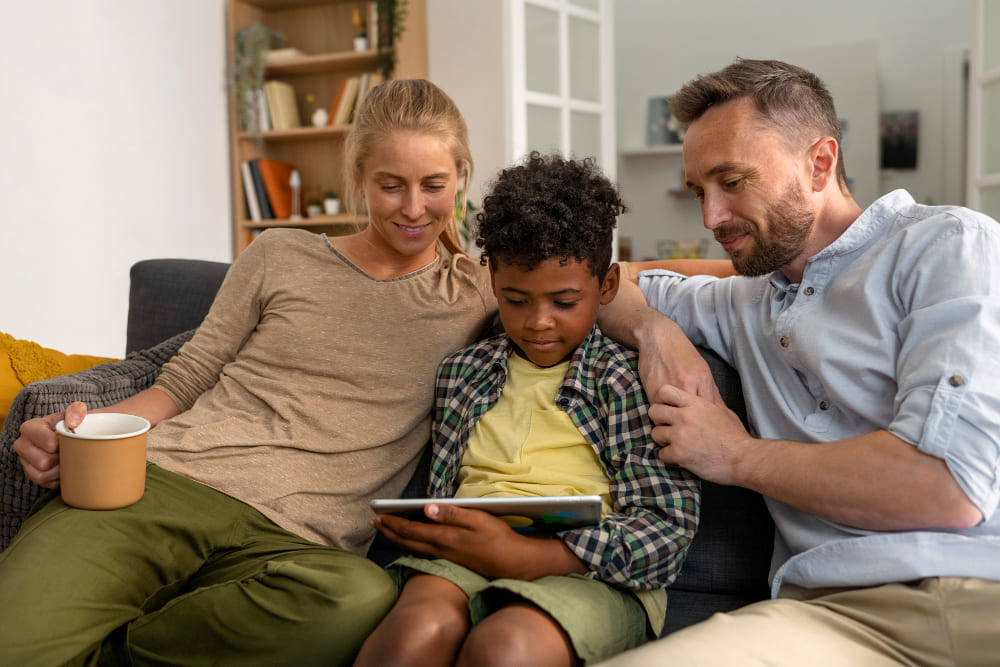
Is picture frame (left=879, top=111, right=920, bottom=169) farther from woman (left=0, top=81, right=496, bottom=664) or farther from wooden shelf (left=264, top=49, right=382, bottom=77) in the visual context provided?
woman (left=0, top=81, right=496, bottom=664)

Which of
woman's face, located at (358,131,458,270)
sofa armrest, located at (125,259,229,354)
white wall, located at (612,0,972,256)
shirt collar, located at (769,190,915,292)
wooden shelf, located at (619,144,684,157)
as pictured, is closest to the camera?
shirt collar, located at (769,190,915,292)

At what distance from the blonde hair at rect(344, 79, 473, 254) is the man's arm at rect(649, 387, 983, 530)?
25.8 inches

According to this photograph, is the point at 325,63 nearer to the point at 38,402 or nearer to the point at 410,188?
the point at 410,188

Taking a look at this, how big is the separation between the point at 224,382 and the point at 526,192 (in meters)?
0.68

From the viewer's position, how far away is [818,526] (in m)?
1.19

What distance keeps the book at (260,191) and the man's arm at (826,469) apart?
149 inches

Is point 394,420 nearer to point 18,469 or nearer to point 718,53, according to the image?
point 18,469

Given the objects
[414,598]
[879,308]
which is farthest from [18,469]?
[879,308]

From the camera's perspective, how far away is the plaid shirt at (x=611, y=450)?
115 centimetres

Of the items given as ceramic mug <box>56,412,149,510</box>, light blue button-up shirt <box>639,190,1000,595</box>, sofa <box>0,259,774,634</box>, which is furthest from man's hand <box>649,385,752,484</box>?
ceramic mug <box>56,412,149,510</box>

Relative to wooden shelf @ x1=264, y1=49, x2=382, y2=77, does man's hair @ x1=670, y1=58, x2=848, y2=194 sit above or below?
below

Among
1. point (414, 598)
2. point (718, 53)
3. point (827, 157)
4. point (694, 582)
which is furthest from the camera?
point (718, 53)

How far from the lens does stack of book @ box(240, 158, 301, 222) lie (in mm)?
4566

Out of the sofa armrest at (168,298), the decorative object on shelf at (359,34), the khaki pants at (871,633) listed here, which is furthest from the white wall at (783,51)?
the khaki pants at (871,633)
